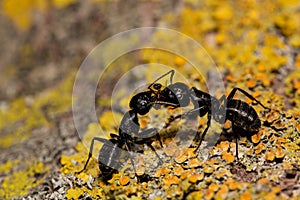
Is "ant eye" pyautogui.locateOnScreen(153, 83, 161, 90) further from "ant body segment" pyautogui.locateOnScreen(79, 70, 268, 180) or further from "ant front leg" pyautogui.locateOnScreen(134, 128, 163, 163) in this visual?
"ant front leg" pyautogui.locateOnScreen(134, 128, 163, 163)

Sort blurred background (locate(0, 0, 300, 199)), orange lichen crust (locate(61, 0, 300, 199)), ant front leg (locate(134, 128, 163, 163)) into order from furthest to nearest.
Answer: blurred background (locate(0, 0, 300, 199))
ant front leg (locate(134, 128, 163, 163))
orange lichen crust (locate(61, 0, 300, 199))

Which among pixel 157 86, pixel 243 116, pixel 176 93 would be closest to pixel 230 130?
pixel 243 116

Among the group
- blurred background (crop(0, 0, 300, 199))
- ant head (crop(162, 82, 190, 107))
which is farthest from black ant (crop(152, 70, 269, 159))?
blurred background (crop(0, 0, 300, 199))

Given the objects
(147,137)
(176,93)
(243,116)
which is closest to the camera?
(243,116)

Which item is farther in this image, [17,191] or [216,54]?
[216,54]

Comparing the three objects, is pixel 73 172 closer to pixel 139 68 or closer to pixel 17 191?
pixel 17 191

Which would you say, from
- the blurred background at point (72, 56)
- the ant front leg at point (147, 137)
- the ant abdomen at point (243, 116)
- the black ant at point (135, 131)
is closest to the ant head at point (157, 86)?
the black ant at point (135, 131)

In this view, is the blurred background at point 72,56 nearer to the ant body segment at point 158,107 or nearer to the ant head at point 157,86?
the ant body segment at point 158,107

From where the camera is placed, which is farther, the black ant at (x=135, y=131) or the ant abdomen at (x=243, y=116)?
the black ant at (x=135, y=131)

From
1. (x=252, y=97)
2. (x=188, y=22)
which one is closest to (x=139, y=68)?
(x=188, y=22)

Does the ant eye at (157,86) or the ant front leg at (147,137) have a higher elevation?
the ant eye at (157,86)

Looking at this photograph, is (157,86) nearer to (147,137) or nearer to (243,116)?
(147,137)
